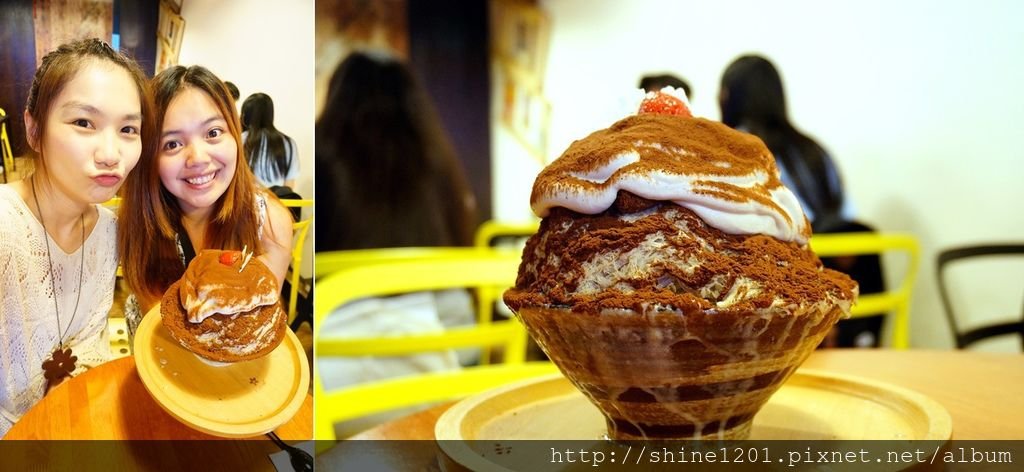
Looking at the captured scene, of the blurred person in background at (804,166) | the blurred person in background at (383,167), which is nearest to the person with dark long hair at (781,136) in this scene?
the blurred person in background at (804,166)

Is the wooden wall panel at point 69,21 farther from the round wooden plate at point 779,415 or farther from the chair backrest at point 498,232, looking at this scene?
the chair backrest at point 498,232

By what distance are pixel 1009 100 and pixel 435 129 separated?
1867 millimetres

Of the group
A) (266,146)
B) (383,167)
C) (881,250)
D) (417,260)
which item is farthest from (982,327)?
(266,146)

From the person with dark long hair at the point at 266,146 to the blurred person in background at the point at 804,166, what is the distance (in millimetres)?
2008

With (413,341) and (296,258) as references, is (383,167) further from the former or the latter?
(296,258)

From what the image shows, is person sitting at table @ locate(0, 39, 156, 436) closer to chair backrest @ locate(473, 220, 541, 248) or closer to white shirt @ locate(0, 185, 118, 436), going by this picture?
white shirt @ locate(0, 185, 118, 436)

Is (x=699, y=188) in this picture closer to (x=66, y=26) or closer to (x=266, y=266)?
(x=266, y=266)

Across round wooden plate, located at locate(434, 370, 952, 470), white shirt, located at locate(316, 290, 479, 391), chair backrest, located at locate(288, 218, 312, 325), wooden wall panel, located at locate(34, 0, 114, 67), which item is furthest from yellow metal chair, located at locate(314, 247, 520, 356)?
wooden wall panel, located at locate(34, 0, 114, 67)

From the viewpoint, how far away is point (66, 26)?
71 cm

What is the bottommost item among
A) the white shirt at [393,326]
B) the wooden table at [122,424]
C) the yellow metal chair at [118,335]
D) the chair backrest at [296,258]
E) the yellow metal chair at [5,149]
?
the white shirt at [393,326]

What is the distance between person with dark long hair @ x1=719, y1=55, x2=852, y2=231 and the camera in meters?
2.60

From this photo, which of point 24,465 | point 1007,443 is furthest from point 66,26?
point 1007,443

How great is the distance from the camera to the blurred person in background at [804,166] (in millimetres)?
2527

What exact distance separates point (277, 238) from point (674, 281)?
358 millimetres
